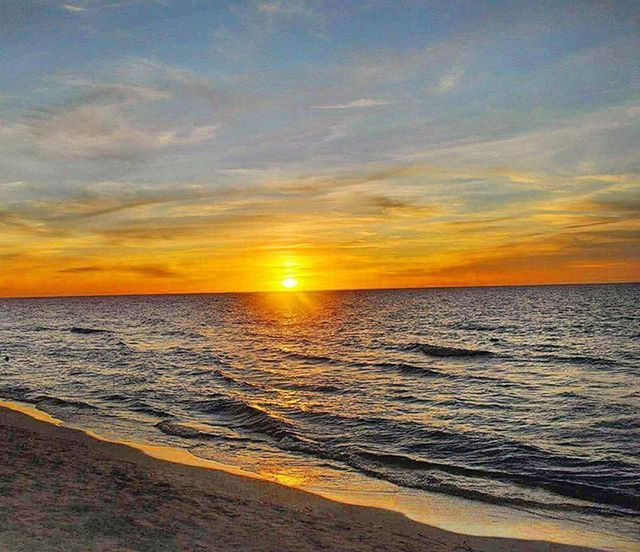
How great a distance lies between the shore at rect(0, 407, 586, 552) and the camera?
9531mm

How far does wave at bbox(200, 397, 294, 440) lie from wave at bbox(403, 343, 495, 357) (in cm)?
2364

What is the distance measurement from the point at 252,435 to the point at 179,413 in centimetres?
510

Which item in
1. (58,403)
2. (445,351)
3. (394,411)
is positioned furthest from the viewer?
(445,351)

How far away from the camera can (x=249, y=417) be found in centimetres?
2352

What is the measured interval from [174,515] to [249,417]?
12.6 meters

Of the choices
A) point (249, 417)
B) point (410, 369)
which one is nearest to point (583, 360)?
point (410, 369)

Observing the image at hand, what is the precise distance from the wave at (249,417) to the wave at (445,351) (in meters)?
23.6

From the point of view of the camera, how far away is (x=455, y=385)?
3128 centimetres

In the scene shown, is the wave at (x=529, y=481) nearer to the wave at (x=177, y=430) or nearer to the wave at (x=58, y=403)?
the wave at (x=177, y=430)

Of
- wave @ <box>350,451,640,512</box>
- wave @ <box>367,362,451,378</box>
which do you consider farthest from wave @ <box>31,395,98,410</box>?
wave @ <box>367,362,451,378</box>

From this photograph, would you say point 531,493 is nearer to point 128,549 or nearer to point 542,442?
point 542,442

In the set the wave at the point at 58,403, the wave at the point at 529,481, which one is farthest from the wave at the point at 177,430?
the wave at the point at 529,481

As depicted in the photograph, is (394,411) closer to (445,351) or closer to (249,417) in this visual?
(249,417)

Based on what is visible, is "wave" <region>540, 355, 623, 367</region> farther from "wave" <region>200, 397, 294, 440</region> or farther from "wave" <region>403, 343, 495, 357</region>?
"wave" <region>200, 397, 294, 440</region>
